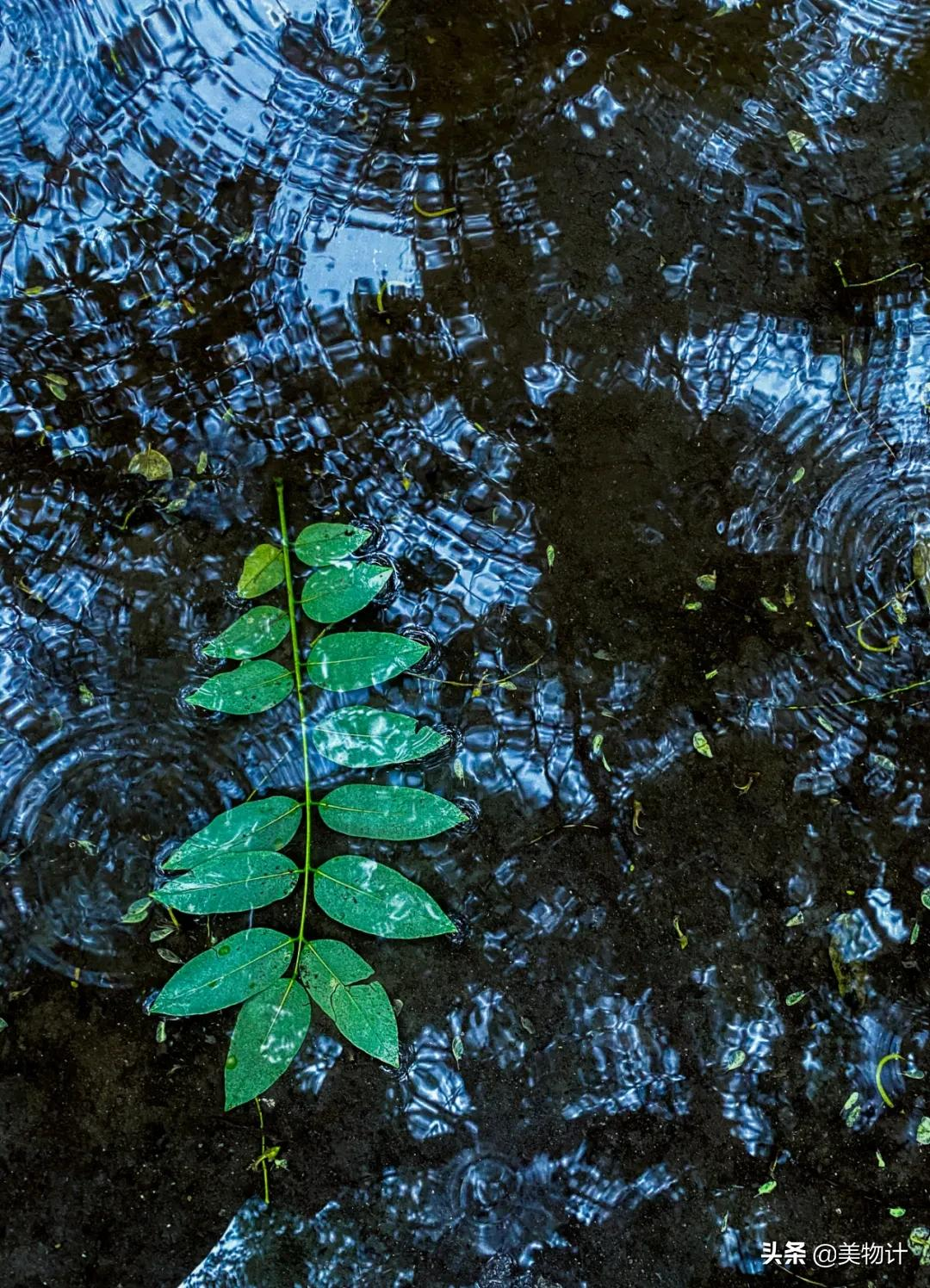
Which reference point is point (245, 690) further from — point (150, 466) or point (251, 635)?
point (150, 466)

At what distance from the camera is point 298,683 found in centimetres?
255

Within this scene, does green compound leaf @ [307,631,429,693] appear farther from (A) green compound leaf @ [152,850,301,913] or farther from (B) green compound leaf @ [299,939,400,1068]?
(B) green compound leaf @ [299,939,400,1068]

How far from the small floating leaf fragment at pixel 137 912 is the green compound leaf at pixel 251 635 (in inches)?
27.0

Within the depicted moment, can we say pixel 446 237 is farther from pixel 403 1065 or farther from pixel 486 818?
pixel 403 1065

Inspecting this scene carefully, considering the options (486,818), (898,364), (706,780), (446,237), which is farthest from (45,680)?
(898,364)

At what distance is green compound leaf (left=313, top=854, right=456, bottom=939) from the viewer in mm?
2473

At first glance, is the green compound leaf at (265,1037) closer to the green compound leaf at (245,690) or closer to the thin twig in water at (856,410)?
the green compound leaf at (245,690)

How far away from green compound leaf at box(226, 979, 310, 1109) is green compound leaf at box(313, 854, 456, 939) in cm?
22

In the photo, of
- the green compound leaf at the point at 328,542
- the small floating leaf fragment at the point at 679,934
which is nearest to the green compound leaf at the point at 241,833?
the green compound leaf at the point at 328,542

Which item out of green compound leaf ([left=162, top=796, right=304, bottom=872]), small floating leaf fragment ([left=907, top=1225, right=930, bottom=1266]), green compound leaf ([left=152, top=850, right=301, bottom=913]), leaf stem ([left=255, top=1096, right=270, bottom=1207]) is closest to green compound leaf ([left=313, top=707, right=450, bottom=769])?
green compound leaf ([left=162, top=796, right=304, bottom=872])

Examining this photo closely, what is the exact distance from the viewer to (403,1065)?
261 centimetres

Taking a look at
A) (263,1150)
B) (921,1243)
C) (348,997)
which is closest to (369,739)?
(348,997)

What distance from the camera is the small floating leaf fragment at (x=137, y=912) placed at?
8.50ft

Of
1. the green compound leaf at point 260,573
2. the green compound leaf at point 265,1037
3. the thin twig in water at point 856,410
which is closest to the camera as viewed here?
the green compound leaf at point 265,1037
